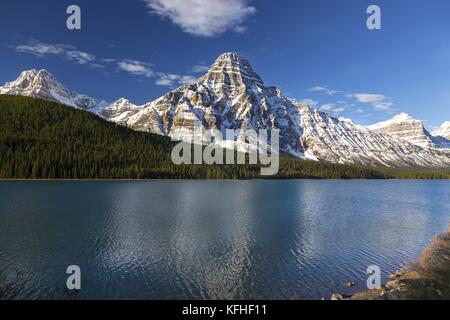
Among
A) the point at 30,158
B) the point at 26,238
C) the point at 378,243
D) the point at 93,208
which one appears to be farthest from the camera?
the point at 30,158

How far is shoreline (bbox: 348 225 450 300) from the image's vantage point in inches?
1152

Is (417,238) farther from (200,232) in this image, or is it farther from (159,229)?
(159,229)

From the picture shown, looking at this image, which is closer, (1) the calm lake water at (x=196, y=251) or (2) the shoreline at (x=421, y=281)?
(2) the shoreline at (x=421, y=281)

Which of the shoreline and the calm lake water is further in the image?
the calm lake water

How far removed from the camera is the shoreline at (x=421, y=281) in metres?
29.2

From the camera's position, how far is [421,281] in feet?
111

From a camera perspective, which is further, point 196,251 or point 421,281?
point 196,251

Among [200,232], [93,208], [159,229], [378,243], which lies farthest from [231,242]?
[93,208]

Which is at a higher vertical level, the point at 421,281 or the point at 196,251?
the point at 421,281

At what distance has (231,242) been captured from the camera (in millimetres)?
52500
